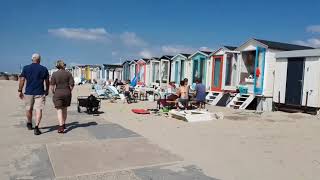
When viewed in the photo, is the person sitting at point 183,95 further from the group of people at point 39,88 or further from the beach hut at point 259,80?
the group of people at point 39,88

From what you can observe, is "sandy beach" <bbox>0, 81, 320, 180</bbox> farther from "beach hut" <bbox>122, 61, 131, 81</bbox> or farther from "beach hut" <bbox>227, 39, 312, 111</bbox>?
"beach hut" <bbox>122, 61, 131, 81</bbox>

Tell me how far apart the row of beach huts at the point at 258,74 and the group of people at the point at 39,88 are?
30.9ft

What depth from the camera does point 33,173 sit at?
448 centimetres

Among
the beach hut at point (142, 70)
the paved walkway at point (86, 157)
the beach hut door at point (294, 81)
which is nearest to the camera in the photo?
the paved walkway at point (86, 157)

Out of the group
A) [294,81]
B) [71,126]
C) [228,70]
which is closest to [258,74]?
[294,81]

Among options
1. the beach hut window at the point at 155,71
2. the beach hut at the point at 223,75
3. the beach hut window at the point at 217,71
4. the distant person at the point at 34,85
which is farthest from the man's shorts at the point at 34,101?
the beach hut window at the point at 155,71

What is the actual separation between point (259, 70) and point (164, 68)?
985 cm

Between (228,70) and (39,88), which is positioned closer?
(39,88)

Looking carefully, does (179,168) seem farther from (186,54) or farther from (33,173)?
(186,54)

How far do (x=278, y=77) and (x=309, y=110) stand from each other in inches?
82.3

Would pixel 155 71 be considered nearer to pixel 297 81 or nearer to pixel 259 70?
pixel 259 70

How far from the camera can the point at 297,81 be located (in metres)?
13.2

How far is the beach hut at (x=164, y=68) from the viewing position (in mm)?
23339

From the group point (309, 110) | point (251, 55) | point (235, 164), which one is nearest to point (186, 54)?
point (251, 55)
